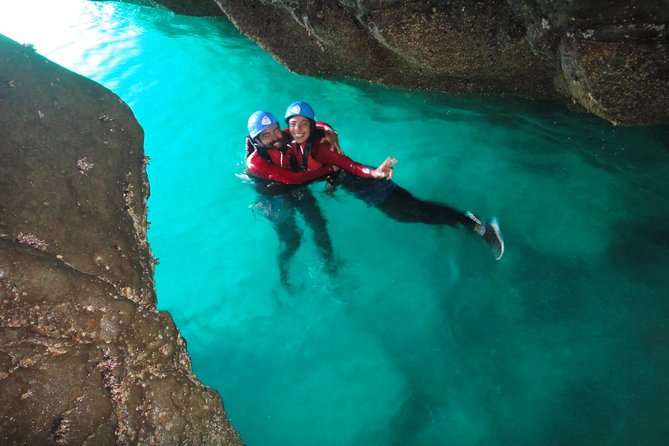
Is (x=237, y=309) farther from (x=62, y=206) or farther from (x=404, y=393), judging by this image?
(x=62, y=206)

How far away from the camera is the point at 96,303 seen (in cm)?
241

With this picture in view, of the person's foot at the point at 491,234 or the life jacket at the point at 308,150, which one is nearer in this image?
the life jacket at the point at 308,150

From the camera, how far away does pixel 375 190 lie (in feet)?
19.1

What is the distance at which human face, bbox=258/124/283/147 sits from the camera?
5297 mm

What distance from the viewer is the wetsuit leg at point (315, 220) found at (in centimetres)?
622

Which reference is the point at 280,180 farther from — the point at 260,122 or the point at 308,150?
the point at 260,122

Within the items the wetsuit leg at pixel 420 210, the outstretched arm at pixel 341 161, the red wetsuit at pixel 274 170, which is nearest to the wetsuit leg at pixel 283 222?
the red wetsuit at pixel 274 170

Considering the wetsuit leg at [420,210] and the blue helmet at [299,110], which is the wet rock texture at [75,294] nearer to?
the blue helmet at [299,110]

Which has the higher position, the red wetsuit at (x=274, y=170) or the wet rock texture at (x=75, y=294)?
the wet rock texture at (x=75, y=294)

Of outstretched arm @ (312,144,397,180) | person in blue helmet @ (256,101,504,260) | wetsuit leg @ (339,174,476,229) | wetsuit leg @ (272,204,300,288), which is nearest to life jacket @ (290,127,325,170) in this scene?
person in blue helmet @ (256,101,504,260)

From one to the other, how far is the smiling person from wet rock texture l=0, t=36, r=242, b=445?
Result: 2.56 m

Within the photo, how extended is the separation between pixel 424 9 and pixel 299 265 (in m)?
4.40

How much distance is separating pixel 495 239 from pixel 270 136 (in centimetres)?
369

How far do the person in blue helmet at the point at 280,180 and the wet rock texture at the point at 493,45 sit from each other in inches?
93.1
